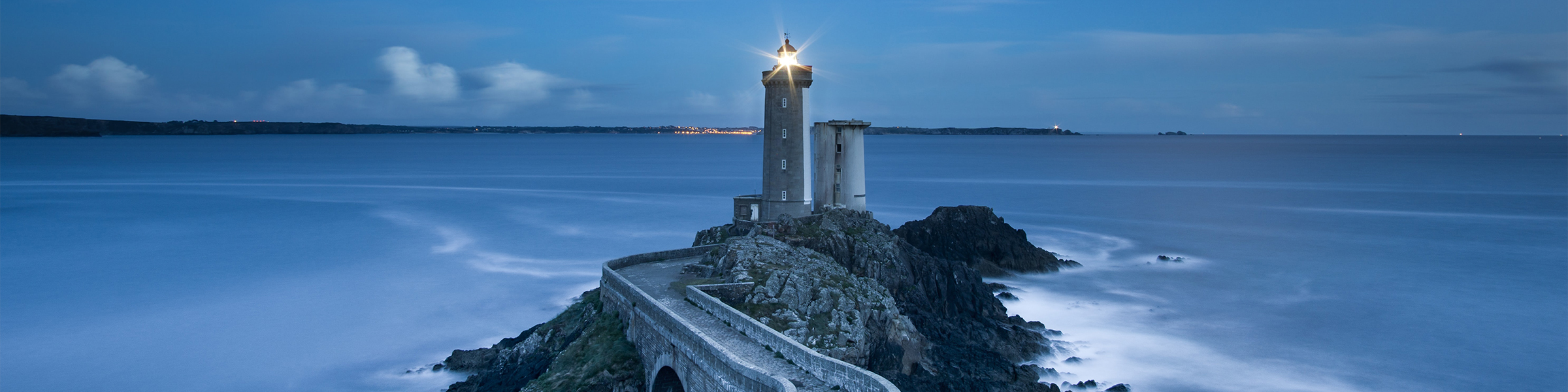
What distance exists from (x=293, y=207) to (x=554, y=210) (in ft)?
63.7

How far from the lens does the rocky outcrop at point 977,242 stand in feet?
110

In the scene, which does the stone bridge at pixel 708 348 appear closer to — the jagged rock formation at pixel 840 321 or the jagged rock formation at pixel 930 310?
the jagged rock formation at pixel 840 321

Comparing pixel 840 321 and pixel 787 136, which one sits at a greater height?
pixel 787 136

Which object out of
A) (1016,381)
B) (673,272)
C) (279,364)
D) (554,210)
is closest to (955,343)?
(1016,381)

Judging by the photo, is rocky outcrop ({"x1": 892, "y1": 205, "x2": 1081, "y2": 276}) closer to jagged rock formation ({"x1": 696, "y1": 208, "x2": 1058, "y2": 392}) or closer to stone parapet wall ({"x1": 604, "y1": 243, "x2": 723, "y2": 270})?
jagged rock formation ({"x1": 696, "y1": 208, "x2": 1058, "y2": 392})

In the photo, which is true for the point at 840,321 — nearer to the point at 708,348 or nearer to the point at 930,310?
the point at 708,348

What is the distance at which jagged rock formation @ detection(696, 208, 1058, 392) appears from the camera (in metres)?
18.7

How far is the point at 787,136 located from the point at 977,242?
9838 millimetres

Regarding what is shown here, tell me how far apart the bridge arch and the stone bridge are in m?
0.01

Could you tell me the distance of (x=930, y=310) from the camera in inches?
932

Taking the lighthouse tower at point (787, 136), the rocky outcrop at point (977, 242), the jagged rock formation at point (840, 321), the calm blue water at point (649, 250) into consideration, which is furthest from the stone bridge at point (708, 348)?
the rocky outcrop at point (977, 242)

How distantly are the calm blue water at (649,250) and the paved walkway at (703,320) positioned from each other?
20.2 ft

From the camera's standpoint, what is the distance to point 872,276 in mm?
23438

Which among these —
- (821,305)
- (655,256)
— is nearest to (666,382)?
(821,305)
